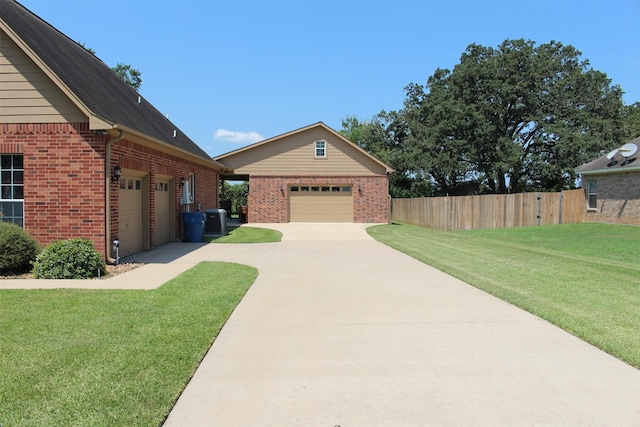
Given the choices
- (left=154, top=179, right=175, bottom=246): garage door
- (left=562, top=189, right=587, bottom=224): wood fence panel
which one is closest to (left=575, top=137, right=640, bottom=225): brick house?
(left=562, top=189, right=587, bottom=224): wood fence panel

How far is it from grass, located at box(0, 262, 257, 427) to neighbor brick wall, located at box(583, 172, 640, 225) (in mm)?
22355

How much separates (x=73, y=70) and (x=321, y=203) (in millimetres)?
17859

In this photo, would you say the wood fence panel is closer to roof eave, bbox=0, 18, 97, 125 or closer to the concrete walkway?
the concrete walkway

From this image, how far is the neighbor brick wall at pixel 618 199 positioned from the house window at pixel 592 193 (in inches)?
10.4

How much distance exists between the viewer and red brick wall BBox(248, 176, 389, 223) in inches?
1096

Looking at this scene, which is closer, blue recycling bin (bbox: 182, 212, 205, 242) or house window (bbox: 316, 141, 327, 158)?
blue recycling bin (bbox: 182, 212, 205, 242)

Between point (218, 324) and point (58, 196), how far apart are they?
273 inches

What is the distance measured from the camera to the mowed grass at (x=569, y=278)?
19.0ft

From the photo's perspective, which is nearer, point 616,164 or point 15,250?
point 15,250

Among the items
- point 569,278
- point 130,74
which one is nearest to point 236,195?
point 130,74

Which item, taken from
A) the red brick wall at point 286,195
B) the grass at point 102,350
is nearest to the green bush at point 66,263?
the grass at point 102,350

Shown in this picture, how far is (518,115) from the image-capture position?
38.2 meters

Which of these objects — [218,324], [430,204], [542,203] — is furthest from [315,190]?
[218,324]

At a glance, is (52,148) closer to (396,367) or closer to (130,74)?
(396,367)
